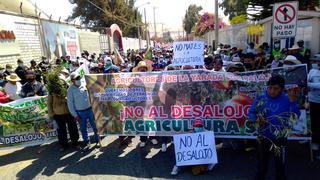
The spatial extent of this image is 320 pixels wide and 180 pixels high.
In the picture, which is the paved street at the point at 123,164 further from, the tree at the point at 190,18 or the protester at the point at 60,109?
the tree at the point at 190,18

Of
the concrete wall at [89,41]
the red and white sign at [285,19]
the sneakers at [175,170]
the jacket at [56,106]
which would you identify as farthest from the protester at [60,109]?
the concrete wall at [89,41]

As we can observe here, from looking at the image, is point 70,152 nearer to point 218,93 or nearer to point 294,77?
point 218,93

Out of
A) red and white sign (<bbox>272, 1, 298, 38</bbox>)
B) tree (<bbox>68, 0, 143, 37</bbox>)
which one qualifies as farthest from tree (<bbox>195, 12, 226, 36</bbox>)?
red and white sign (<bbox>272, 1, 298, 38</bbox>)

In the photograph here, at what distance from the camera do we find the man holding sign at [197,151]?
487 centimetres

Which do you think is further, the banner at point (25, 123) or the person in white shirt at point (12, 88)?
the person in white shirt at point (12, 88)

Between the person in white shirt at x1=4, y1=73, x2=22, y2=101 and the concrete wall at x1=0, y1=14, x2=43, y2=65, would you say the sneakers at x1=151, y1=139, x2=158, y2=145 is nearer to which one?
the person in white shirt at x1=4, y1=73, x2=22, y2=101

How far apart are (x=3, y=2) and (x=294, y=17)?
1796 cm

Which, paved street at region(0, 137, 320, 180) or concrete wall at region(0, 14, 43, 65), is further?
concrete wall at region(0, 14, 43, 65)

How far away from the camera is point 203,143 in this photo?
491 centimetres

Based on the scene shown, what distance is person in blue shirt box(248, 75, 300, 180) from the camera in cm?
393

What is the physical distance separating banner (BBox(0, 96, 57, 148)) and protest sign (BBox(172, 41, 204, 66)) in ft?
9.92

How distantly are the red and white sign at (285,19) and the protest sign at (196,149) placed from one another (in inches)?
135

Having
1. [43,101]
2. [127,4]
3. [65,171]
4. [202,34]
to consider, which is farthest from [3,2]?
[127,4]

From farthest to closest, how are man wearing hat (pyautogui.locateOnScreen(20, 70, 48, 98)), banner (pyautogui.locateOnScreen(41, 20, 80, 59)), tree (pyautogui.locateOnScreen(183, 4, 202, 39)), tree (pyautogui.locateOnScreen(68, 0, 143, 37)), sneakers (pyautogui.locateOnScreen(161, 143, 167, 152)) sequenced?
tree (pyautogui.locateOnScreen(183, 4, 202, 39)) < tree (pyautogui.locateOnScreen(68, 0, 143, 37)) < banner (pyautogui.locateOnScreen(41, 20, 80, 59)) < man wearing hat (pyautogui.locateOnScreen(20, 70, 48, 98)) < sneakers (pyautogui.locateOnScreen(161, 143, 167, 152))
